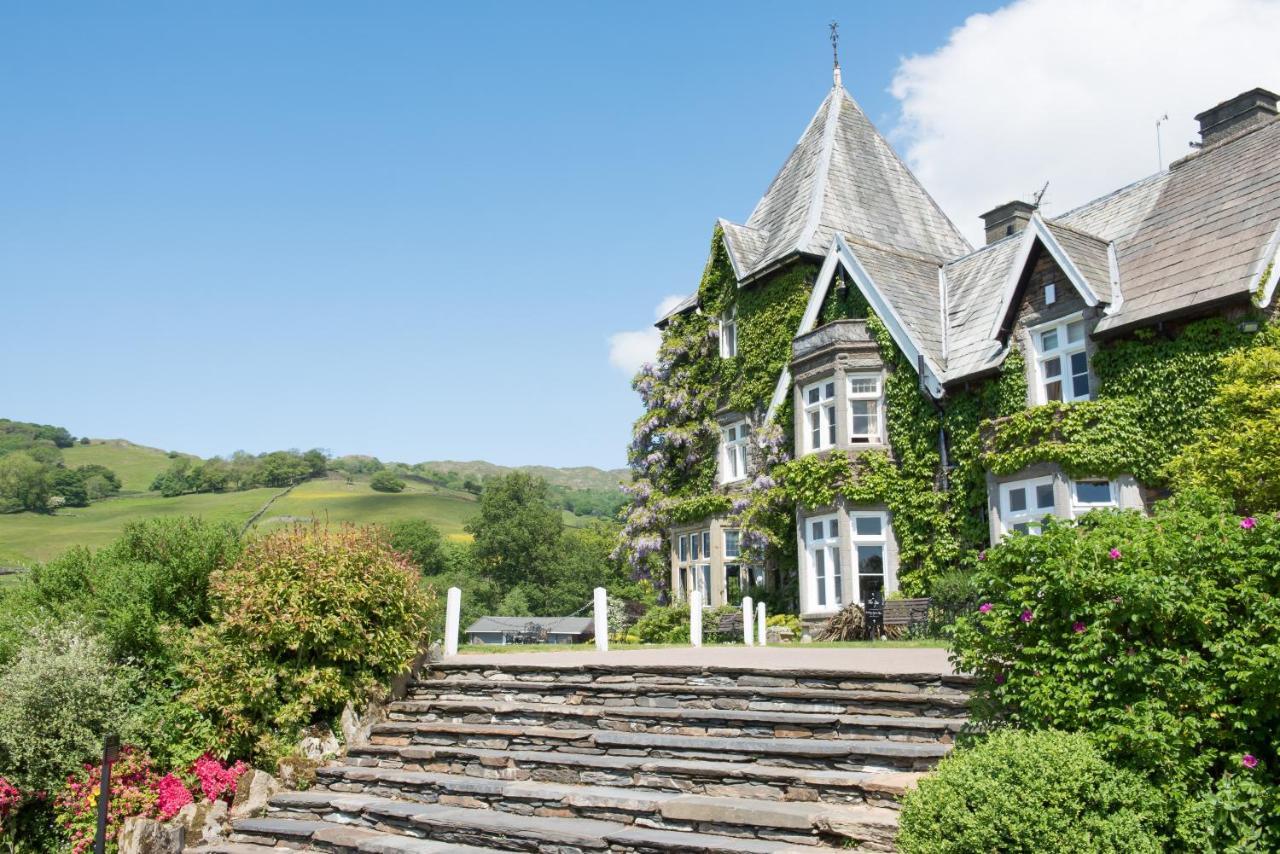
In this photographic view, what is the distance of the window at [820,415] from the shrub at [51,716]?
56.5 ft

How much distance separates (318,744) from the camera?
11961 mm

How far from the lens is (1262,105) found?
22.2 m

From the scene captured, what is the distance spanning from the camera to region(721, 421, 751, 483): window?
29453 mm

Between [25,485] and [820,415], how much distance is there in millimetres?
88597

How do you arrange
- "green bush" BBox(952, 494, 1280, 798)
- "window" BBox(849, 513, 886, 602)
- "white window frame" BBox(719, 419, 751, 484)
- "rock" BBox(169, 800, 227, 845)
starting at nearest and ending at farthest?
"green bush" BBox(952, 494, 1280, 798)
"rock" BBox(169, 800, 227, 845)
"window" BBox(849, 513, 886, 602)
"white window frame" BBox(719, 419, 751, 484)

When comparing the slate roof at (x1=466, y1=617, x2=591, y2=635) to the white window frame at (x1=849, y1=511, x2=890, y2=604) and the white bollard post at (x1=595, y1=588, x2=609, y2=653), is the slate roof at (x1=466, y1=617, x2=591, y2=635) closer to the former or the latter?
the white window frame at (x1=849, y1=511, x2=890, y2=604)

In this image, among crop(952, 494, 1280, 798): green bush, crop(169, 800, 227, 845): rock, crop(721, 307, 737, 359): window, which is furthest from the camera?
crop(721, 307, 737, 359): window

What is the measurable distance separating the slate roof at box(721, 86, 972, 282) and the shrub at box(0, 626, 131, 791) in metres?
20.1

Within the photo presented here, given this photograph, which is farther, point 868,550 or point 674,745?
point 868,550

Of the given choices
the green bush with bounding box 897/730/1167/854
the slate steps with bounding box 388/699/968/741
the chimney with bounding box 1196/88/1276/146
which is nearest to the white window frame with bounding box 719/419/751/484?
the chimney with bounding box 1196/88/1276/146

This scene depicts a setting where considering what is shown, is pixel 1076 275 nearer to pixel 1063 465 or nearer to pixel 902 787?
pixel 1063 465

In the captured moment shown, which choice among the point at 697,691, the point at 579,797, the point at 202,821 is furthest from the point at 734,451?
the point at 579,797

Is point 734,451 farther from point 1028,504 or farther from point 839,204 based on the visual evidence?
point 1028,504

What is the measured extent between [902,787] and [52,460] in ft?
408
